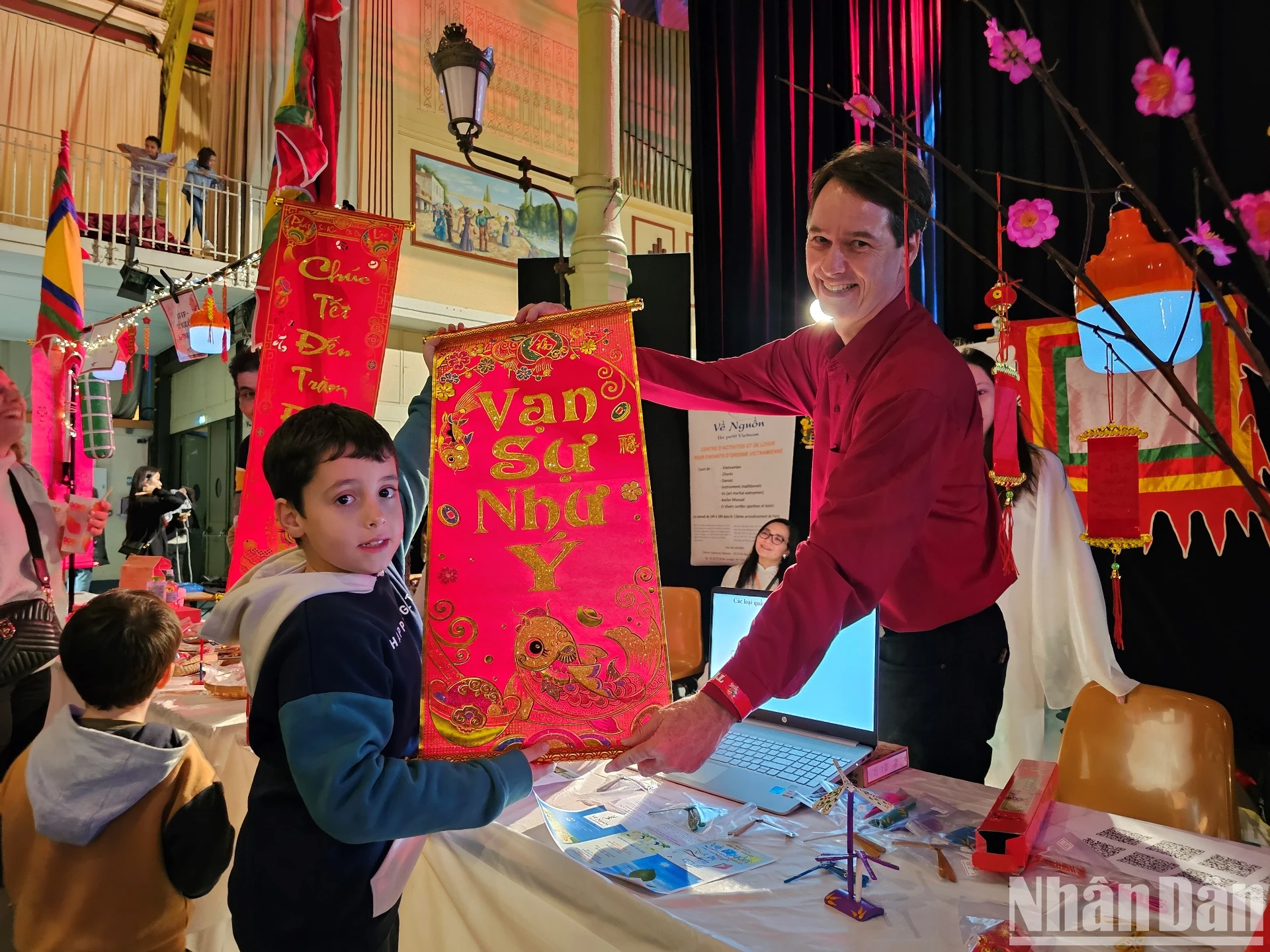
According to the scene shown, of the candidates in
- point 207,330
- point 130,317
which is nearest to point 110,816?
point 130,317

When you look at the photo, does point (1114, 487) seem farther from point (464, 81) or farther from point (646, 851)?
point (464, 81)

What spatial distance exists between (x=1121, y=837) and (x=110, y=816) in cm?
183

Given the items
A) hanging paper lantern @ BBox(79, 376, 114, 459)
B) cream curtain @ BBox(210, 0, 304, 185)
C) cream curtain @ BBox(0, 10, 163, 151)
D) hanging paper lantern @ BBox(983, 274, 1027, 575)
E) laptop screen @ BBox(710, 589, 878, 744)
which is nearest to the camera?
laptop screen @ BBox(710, 589, 878, 744)

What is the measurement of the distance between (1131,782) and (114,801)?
2160mm

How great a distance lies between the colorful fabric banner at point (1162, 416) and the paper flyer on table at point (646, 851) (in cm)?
172

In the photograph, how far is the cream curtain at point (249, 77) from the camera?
7676 millimetres

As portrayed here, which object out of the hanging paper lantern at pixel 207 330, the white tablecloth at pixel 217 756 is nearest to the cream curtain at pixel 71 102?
the hanging paper lantern at pixel 207 330

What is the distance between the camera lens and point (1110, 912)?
103 cm

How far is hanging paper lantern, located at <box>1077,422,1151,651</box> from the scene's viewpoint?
5.79 feet

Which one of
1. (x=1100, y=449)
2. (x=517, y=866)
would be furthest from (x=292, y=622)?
(x=1100, y=449)

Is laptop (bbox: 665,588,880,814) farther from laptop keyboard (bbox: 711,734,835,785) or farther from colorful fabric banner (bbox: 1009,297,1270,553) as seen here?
colorful fabric banner (bbox: 1009,297,1270,553)

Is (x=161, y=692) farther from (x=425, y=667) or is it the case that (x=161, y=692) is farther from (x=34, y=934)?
(x=425, y=667)

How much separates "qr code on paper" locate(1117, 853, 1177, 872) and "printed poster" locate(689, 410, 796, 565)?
243cm

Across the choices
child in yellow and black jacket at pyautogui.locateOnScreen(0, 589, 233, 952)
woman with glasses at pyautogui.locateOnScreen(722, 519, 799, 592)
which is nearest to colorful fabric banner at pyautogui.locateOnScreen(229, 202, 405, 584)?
child in yellow and black jacket at pyautogui.locateOnScreen(0, 589, 233, 952)
